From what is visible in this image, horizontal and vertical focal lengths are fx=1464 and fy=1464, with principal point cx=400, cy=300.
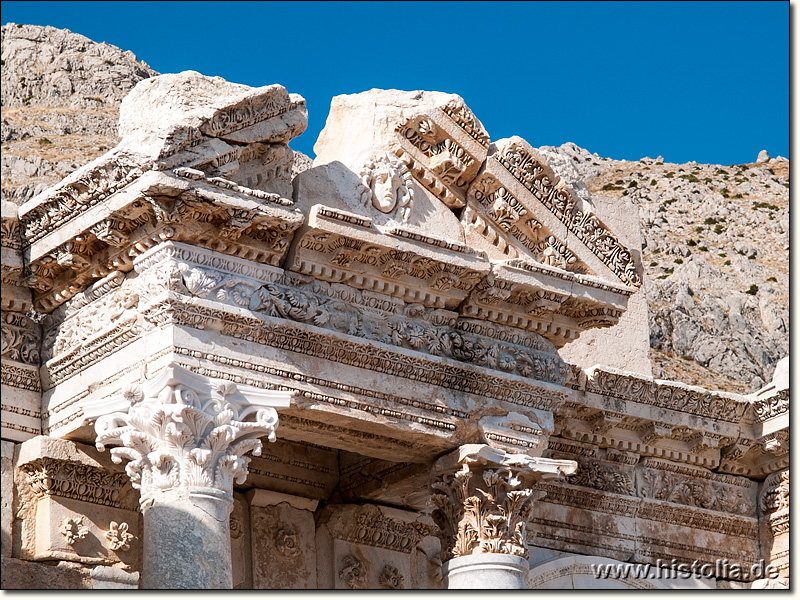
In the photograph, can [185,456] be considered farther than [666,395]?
No

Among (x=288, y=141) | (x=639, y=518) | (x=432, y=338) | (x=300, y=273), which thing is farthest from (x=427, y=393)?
(x=639, y=518)

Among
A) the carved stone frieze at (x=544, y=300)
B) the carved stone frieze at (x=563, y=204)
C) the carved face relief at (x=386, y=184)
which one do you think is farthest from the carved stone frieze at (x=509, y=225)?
the carved face relief at (x=386, y=184)

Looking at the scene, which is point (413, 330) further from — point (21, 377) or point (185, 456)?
point (21, 377)

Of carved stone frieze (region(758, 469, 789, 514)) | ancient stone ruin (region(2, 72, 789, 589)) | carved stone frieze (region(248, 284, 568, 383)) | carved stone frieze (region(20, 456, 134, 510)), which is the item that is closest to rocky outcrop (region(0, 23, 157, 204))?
carved stone frieze (region(758, 469, 789, 514))

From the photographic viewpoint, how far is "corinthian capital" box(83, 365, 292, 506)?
9.82 metres

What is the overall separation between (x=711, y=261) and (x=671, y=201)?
4.39 m

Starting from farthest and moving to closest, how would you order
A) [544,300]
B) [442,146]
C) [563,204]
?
[563,204], [442,146], [544,300]

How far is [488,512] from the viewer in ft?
37.0

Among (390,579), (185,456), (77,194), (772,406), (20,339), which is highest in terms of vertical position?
(77,194)

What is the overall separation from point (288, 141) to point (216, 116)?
2.30ft

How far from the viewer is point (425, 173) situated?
38.2 ft

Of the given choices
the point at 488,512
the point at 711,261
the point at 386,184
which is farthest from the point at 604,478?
the point at 711,261

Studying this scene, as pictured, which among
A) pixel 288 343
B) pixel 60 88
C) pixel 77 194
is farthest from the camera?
pixel 60 88

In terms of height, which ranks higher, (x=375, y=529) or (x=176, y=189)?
(x=176, y=189)
